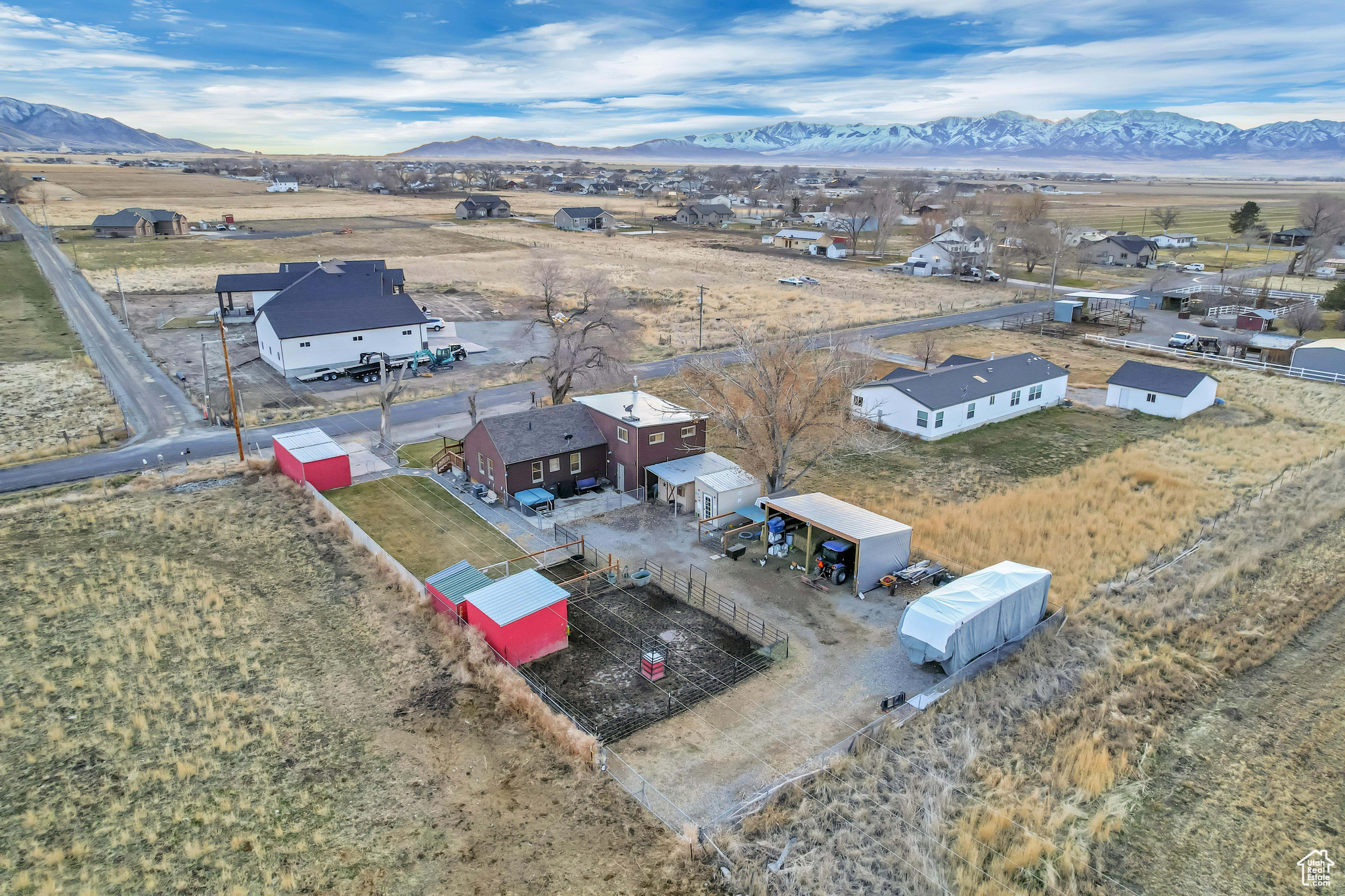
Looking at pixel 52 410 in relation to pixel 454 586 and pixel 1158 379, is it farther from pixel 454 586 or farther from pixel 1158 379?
pixel 1158 379

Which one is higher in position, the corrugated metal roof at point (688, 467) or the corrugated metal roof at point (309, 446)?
the corrugated metal roof at point (309, 446)

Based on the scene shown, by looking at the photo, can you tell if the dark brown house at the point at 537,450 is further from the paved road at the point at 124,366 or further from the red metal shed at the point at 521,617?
the paved road at the point at 124,366

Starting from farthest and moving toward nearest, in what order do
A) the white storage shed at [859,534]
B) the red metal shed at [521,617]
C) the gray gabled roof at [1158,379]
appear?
the gray gabled roof at [1158,379]
the white storage shed at [859,534]
the red metal shed at [521,617]

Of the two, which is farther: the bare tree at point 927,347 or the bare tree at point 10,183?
the bare tree at point 10,183

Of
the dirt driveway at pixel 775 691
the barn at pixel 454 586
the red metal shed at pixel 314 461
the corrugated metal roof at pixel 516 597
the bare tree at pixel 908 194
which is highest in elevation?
the bare tree at pixel 908 194

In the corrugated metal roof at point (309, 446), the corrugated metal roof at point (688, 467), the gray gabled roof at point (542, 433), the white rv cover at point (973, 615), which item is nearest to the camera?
the white rv cover at point (973, 615)

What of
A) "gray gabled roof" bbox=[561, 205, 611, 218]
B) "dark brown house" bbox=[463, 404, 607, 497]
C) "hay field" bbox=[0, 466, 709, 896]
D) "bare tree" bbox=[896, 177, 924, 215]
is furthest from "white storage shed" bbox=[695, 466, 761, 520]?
"bare tree" bbox=[896, 177, 924, 215]

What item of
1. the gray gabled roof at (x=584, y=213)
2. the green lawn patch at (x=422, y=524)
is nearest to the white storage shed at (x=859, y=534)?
the green lawn patch at (x=422, y=524)

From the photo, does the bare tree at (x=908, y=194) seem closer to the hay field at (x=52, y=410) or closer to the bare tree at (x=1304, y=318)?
the bare tree at (x=1304, y=318)
